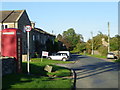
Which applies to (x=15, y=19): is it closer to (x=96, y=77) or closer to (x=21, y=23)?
(x=21, y=23)

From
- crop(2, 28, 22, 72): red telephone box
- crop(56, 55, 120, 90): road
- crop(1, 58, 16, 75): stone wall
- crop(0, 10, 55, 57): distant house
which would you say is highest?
crop(0, 10, 55, 57): distant house

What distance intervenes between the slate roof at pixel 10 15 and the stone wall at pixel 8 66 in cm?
2294

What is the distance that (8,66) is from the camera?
483 inches

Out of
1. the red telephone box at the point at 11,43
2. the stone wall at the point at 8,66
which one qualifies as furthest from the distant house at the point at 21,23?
the stone wall at the point at 8,66

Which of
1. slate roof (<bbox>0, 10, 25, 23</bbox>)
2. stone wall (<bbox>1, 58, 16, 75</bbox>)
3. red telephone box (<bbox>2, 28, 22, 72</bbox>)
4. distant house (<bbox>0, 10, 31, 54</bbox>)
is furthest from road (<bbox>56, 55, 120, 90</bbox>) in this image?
slate roof (<bbox>0, 10, 25, 23</bbox>)

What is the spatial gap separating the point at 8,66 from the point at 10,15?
26.9m

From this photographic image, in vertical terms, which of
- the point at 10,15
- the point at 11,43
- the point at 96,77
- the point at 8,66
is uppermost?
the point at 10,15

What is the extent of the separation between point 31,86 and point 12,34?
5.03 metres

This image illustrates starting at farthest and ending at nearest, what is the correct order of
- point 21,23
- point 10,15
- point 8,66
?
point 10,15 < point 21,23 < point 8,66

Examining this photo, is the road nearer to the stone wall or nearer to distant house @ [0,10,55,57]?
the stone wall

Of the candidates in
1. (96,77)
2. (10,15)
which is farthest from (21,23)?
(96,77)

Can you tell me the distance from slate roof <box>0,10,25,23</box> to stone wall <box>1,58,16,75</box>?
22.9 m

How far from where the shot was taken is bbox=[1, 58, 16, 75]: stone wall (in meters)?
11.7

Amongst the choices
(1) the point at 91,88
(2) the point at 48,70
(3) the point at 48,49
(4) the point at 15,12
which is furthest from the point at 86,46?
(1) the point at 91,88
